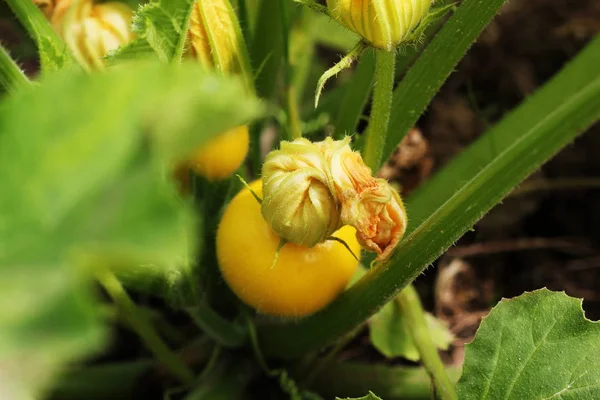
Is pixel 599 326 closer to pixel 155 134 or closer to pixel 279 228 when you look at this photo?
pixel 279 228

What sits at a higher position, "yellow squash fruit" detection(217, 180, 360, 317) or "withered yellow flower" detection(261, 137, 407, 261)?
"withered yellow flower" detection(261, 137, 407, 261)

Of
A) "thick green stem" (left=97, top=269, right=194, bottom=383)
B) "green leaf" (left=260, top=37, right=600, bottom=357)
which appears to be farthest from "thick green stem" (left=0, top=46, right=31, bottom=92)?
"green leaf" (left=260, top=37, right=600, bottom=357)

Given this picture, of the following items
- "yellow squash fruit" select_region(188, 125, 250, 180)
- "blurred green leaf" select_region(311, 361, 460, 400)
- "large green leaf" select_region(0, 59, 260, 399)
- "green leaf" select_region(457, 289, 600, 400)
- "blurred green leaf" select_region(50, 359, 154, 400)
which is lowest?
"blurred green leaf" select_region(311, 361, 460, 400)

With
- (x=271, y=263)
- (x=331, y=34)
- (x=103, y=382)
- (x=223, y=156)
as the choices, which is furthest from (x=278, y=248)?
(x=331, y=34)

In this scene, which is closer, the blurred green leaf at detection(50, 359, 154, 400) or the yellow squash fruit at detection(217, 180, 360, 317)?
the yellow squash fruit at detection(217, 180, 360, 317)

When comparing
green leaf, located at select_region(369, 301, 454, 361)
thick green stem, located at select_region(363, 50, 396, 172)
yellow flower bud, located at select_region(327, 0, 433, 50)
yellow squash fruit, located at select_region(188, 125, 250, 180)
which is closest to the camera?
yellow flower bud, located at select_region(327, 0, 433, 50)

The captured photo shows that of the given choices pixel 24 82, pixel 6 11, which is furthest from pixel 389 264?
pixel 6 11

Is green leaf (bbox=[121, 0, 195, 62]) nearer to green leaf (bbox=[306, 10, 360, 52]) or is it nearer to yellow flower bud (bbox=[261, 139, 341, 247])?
yellow flower bud (bbox=[261, 139, 341, 247])

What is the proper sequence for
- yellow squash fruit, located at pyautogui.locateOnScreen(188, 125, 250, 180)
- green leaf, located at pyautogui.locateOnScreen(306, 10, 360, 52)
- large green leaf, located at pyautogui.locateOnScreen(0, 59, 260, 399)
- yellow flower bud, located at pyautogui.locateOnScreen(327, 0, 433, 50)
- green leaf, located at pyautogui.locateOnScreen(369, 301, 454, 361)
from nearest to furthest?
large green leaf, located at pyautogui.locateOnScreen(0, 59, 260, 399) < yellow flower bud, located at pyautogui.locateOnScreen(327, 0, 433, 50) < yellow squash fruit, located at pyautogui.locateOnScreen(188, 125, 250, 180) < green leaf, located at pyautogui.locateOnScreen(369, 301, 454, 361) < green leaf, located at pyautogui.locateOnScreen(306, 10, 360, 52)

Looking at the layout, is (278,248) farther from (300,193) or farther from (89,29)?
(89,29)
